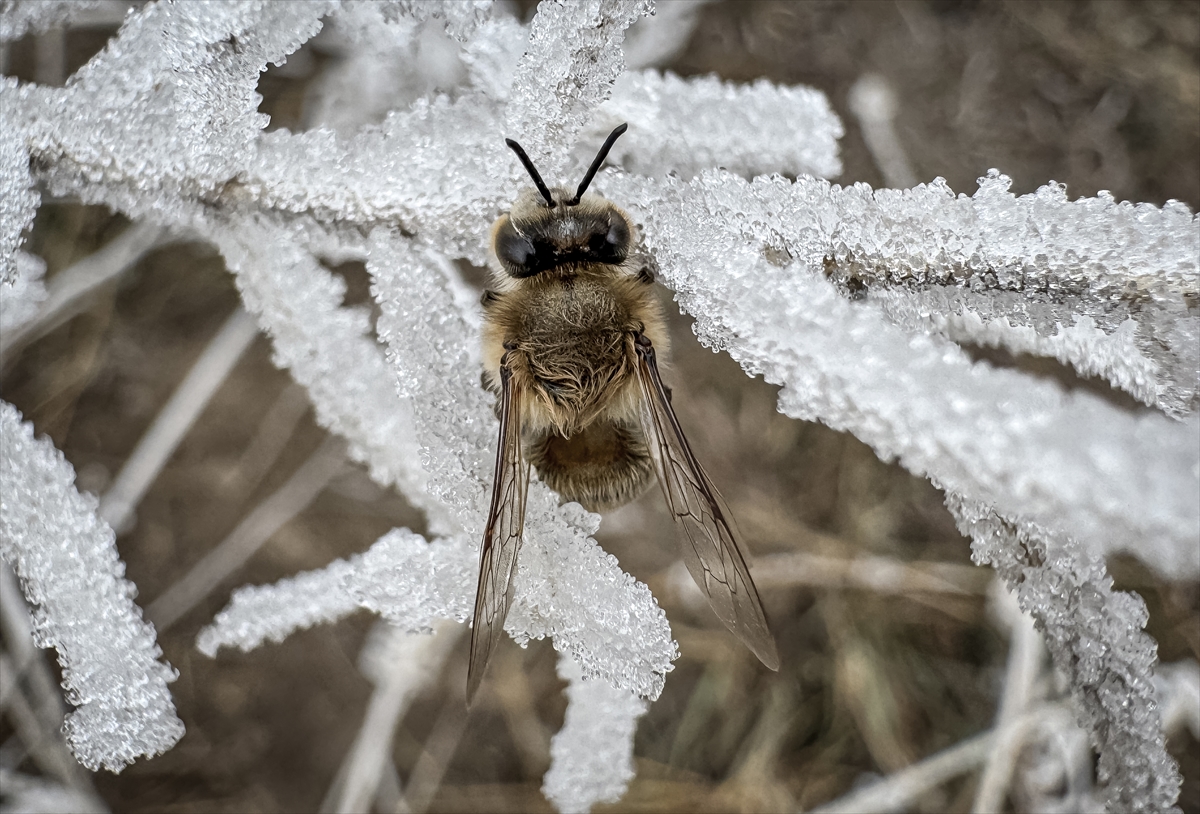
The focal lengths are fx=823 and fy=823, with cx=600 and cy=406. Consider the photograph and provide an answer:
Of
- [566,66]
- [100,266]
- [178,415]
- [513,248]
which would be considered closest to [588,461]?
[513,248]

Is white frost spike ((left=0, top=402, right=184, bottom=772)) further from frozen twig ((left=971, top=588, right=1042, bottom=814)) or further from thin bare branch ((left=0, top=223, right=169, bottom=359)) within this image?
frozen twig ((left=971, top=588, right=1042, bottom=814))

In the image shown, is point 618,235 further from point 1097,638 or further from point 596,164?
point 1097,638

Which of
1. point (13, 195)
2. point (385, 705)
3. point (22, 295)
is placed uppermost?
point (13, 195)

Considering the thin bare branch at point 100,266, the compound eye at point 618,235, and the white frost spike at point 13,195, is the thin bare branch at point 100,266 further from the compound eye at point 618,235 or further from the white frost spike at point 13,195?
the compound eye at point 618,235

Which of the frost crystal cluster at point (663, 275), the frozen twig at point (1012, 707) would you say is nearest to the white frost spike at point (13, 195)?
the frost crystal cluster at point (663, 275)

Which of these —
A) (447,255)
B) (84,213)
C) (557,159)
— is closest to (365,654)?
(84,213)

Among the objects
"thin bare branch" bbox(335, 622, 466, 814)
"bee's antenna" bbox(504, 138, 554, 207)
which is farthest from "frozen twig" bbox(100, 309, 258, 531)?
"bee's antenna" bbox(504, 138, 554, 207)
